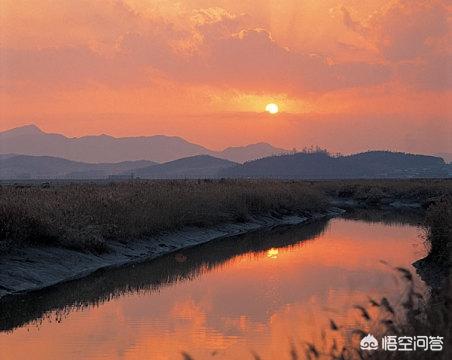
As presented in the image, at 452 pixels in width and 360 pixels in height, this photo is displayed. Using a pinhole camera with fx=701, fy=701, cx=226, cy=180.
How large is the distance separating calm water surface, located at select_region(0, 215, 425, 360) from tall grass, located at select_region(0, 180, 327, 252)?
2332mm

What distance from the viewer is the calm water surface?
14625 millimetres

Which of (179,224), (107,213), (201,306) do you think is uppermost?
(107,213)

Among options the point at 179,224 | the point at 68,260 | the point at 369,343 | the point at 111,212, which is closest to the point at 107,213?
the point at 111,212

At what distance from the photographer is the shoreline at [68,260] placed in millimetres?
21078

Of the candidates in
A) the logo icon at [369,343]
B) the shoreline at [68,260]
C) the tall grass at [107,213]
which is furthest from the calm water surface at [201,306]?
the tall grass at [107,213]

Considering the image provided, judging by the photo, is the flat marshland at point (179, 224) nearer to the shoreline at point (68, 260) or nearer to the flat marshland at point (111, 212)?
the flat marshland at point (111, 212)

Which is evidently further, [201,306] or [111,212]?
[111,212]

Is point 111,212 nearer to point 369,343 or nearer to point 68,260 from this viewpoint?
point 68,260

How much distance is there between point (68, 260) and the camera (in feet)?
80.3

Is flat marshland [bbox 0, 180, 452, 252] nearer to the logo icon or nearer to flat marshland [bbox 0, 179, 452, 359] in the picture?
flat marshland [bbox 0, 179, 452, 359]

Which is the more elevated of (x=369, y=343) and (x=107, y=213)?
(x=107, y=213)

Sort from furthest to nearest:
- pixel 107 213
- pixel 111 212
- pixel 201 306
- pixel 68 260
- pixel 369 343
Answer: pixel 111 212
pixel 107 213
pixel 68 260
pixel 201 306
pixel 369 343

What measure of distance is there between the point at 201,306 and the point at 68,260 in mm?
7291

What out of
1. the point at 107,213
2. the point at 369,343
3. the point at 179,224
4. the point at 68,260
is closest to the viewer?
the point at 369,343
